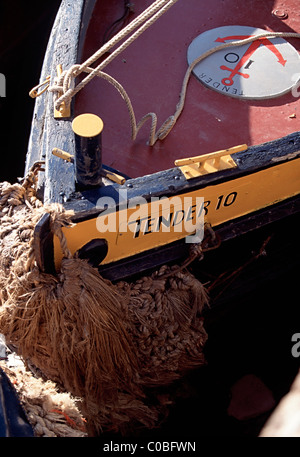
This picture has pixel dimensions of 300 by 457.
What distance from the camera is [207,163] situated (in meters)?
1.99

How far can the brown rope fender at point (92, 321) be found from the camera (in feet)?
6.07

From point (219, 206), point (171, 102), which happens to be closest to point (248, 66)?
point (171, 102)

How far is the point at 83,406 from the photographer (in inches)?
89.4

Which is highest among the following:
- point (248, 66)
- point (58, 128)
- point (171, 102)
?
point (248, 66)

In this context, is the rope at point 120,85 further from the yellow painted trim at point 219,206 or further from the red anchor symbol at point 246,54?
the yellow painted trim at point 219,206

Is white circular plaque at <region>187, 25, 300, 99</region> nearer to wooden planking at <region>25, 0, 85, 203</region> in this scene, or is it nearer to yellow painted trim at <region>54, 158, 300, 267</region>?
yellow painted trim at <region>54, 158, 300, 267</region>

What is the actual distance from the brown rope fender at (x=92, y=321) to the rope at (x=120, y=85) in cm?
38

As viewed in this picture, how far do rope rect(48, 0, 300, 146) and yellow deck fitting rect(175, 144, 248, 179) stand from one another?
40 cm

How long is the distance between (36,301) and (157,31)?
6.21 feet

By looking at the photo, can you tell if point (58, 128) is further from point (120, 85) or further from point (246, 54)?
point (246, 54)

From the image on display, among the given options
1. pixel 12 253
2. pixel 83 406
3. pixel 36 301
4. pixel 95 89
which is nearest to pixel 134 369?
pixel 83 406

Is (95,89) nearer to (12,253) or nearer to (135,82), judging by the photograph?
(135,82)

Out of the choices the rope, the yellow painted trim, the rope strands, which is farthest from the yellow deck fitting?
the rope strands

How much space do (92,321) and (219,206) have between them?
732 mm
